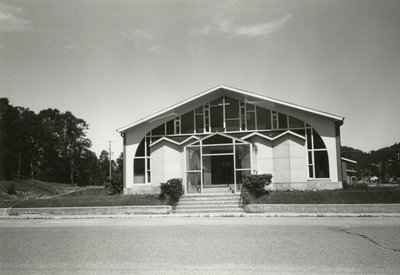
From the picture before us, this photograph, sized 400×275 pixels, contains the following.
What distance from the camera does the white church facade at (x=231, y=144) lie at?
24.8 metres

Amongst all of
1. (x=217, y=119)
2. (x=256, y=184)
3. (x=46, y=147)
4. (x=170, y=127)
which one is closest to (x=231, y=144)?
(x=217, y=119)

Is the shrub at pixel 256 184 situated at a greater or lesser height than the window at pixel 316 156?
lesser

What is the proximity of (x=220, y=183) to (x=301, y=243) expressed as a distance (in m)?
→ 17.3

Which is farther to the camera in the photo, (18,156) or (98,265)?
(18,156)

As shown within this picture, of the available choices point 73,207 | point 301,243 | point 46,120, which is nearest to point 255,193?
point 73,207

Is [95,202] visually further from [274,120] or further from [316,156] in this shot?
[316,156]

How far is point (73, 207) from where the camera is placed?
815 inches

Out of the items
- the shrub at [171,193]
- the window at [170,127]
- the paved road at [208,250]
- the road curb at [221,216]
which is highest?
the window at [170,127]

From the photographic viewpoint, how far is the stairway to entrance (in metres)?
19.8

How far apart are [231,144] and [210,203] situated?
5089 millimetres

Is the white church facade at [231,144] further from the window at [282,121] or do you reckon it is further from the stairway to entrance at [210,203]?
the stairway to entrance at [210,203]

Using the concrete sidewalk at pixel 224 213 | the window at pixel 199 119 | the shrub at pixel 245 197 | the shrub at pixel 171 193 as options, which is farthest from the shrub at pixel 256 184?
the window at pixel 199 119

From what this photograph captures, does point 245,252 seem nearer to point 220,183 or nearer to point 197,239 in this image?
point 197,239

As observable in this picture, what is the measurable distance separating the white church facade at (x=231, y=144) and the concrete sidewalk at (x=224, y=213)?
4967mm
